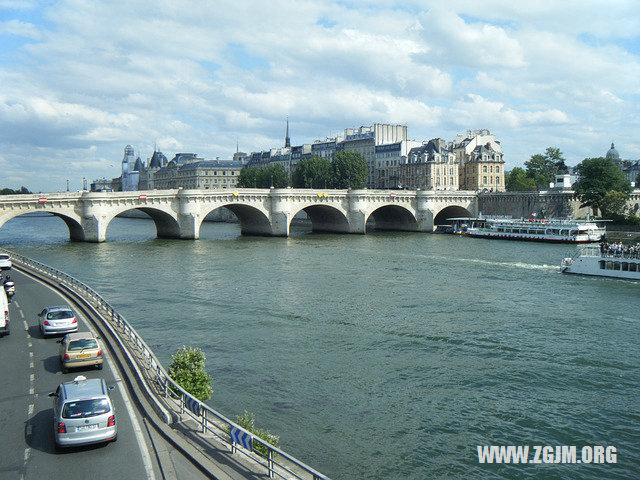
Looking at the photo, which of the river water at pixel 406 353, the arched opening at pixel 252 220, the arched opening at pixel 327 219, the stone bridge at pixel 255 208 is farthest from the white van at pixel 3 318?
the arched opening at pixel 327 219

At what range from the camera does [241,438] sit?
13.9 metres

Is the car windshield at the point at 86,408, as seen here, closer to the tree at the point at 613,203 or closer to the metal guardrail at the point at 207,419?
the metal guardrail at the point at 207,419

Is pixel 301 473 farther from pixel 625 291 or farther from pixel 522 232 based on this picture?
pixel 522 232

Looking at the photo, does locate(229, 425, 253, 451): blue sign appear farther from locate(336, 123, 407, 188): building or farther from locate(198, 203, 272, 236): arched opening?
locate(336, 123, 407, 188): building

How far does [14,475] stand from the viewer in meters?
13.4

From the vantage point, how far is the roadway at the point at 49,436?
13.4 meters

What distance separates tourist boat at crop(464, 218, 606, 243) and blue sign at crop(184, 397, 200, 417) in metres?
72.8

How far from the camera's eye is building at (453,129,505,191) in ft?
424

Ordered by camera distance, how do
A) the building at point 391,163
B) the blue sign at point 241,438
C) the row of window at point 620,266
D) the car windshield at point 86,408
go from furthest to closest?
the building at point 391,163
the row of window at point 620,266
the car windshield at point 86,408
the blue sign at point 241,438

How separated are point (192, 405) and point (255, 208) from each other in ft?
241

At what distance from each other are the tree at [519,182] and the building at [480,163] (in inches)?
158

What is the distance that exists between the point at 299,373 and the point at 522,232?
68828 mm

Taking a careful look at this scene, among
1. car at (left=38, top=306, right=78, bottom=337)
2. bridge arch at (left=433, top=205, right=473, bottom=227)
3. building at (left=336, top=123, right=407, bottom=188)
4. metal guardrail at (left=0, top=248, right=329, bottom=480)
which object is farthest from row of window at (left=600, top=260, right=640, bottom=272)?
building at (left=336, top=123, right=407, bottom=188)

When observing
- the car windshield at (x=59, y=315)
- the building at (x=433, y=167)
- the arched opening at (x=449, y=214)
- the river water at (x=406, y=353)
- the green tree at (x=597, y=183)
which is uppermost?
the building at (x=433, y=167)
